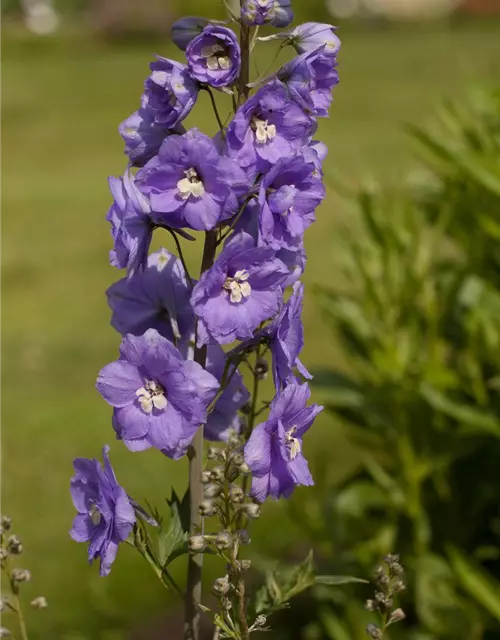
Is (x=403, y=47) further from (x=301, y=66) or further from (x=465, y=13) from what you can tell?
(x=301, y=66)

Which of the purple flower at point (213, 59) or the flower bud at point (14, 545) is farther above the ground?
the purple flower at point (213, 59)

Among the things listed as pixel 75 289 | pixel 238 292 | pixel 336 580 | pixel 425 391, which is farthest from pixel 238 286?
pixel 75 289

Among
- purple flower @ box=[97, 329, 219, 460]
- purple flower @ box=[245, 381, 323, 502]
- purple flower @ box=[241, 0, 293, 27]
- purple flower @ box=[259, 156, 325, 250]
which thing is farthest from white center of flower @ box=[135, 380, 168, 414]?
purple flower @ box=[241, 0, 293, 27]

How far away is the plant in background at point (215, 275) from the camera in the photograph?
125cm

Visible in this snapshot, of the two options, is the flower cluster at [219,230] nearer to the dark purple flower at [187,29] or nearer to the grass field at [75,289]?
the dark purple flower at [187,29]

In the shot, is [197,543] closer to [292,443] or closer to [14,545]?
[292,443]

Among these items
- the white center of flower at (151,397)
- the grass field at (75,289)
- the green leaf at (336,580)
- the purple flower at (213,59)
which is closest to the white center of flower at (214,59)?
the purple flower at (213,59)

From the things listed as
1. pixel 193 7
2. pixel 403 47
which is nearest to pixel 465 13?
pixel 403 47

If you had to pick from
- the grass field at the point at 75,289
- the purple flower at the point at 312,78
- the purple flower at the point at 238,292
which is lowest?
the grass field at the point at 75,289

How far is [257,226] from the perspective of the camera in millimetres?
1341

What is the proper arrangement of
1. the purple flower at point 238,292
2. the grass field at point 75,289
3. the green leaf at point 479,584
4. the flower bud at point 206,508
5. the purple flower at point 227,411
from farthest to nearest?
the grass field at point 75,289 < the green leaf at point 479,584 < the purple flower at point 227,411 < the purple flower at point 238,292 < the flower bud at point 206,508

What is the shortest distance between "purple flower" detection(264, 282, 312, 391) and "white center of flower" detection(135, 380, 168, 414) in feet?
0.59

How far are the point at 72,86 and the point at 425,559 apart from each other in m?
15.6

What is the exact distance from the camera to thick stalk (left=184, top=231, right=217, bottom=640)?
53.1 inches
